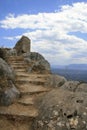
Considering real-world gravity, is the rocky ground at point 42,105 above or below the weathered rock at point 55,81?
below

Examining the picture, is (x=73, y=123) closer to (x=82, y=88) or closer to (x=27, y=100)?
(x=27, y=100)

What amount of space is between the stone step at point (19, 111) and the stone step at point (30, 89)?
2.12 meters

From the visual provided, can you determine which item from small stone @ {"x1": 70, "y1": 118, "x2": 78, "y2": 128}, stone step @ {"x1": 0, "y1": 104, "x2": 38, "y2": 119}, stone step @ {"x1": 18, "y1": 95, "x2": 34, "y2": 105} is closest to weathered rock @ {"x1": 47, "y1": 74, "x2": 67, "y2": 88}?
stone step @ {"x1": 18, "y1": 95, "x2": 34, "y2": 105}

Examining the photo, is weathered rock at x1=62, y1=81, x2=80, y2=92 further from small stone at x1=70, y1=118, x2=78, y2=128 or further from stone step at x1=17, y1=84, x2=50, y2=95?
small stone at x1=70, y1=118, x2=78, y2=128

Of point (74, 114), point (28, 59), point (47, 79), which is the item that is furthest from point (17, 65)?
point (74, 114)

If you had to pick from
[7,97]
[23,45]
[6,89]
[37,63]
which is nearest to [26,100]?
[7,97]

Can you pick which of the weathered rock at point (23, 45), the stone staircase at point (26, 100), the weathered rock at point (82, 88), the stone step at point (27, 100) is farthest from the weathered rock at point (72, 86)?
the weathered rock at point (23, 45)

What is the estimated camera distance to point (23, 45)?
36.3 metres

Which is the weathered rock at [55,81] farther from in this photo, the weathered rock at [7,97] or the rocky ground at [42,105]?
the weathered rock at [7,97]

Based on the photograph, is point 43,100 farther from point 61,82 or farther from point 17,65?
point 17,65

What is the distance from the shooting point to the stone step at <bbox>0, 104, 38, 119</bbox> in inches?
595

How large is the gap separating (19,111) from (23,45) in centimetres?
2143

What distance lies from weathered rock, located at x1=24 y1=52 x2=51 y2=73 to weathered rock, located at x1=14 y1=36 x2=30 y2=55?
426 cm

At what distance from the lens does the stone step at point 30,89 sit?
1858cm
